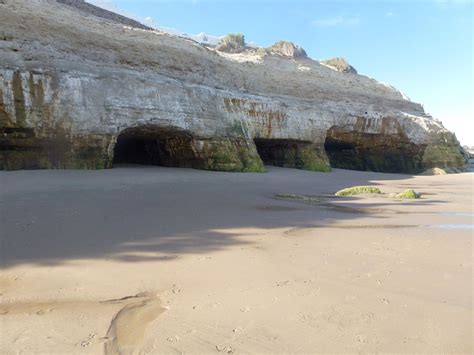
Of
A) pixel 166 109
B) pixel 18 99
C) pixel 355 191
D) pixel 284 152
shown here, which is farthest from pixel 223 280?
pixel 284 152

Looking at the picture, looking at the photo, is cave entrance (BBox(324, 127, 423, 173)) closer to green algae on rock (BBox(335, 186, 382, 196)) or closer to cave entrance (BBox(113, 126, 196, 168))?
cave entrance (BBox(113, 126, 196, 168))

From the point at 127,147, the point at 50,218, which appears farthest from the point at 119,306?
the point at 127,147

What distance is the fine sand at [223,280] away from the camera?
175 centimetres

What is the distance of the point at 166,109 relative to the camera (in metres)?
10.1

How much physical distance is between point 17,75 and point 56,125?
4.47 feet

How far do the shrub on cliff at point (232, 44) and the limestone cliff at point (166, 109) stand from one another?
1301 cm

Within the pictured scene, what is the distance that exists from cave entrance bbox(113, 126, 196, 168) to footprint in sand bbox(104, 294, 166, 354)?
823cm

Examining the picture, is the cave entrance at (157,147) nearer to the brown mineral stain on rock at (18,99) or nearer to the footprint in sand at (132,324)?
the brown mineral stain on rock at (18,99)

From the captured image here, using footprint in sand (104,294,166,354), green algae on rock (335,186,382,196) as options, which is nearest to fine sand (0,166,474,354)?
footprint in sand (104,294,166,354)

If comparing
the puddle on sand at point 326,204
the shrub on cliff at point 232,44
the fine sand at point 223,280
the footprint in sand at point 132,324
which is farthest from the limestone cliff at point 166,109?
the shrub on cliff at point 232,44

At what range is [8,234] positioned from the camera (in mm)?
3209

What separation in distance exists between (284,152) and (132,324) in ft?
47.7

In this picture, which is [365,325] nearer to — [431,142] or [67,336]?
[67,336]

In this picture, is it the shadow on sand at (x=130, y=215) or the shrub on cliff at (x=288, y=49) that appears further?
the shrub on cliff at (x=288, y=49)
